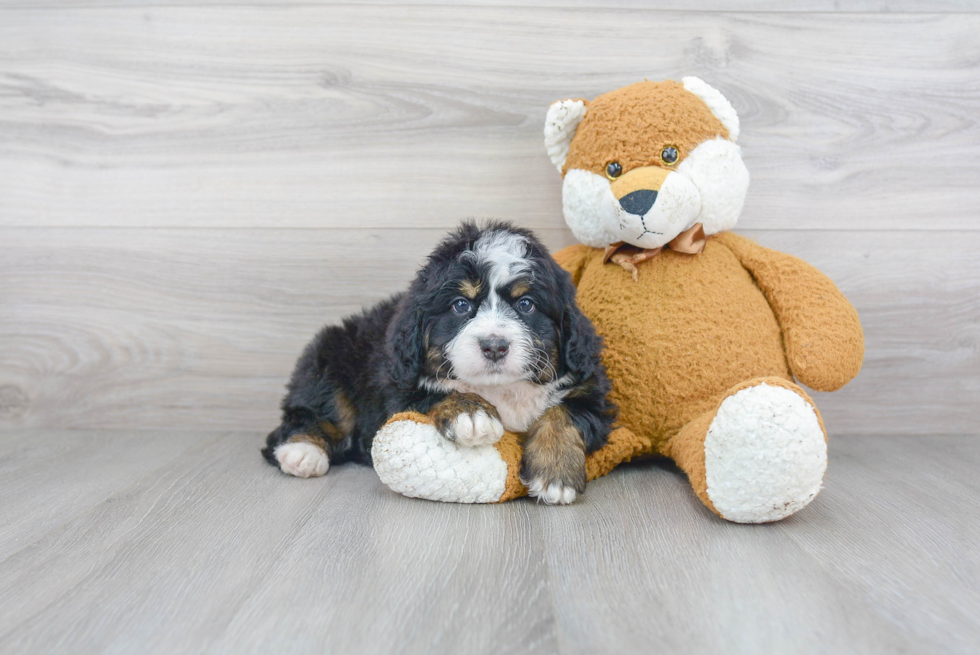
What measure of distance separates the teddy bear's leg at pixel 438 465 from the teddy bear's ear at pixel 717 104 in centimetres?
110

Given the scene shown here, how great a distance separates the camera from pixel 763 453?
1.47 m

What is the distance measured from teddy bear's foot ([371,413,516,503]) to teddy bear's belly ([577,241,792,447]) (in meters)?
0.46

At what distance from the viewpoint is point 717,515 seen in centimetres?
162

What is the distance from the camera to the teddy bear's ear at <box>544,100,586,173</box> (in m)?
2.00

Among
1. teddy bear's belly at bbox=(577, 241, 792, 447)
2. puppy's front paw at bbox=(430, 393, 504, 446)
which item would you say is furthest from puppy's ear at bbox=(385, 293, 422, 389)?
teddy bear's belly at bbox=(577, 241, 792, 447)

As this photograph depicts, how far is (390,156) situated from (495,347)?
1111 millimetres

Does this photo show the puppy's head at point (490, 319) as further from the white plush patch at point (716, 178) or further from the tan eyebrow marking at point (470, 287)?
the white plush patch at point (716, 178)

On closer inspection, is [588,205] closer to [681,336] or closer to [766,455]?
[681,336]

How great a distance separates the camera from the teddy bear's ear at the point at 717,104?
6.50 feet

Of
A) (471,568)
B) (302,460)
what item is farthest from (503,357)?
(302,460)

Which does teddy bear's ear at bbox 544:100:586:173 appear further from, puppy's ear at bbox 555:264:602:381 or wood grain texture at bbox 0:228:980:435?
puppy's ear at bbox 555:264:602:381

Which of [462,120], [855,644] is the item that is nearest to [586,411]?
[855,644]

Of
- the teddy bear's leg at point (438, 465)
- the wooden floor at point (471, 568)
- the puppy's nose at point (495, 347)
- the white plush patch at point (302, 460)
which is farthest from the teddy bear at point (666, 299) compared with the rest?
the white plush patch at point (302, 460)

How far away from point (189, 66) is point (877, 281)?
97.4 inches
